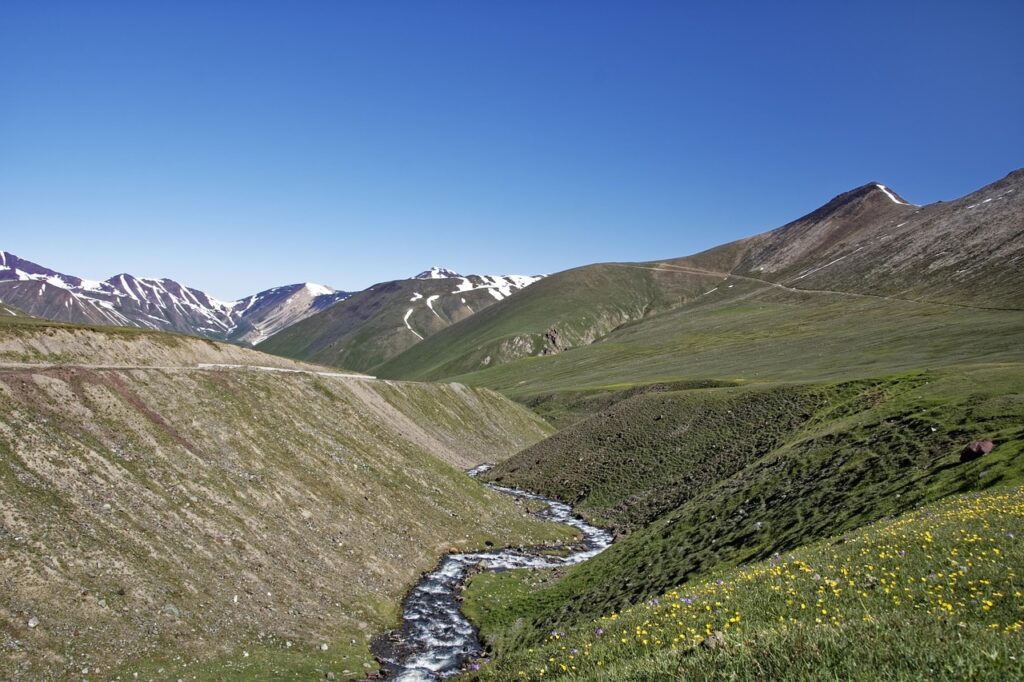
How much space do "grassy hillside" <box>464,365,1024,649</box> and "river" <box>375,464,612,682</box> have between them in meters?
3.07

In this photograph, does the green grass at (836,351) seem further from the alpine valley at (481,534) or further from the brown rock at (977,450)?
the brown rock at (977,450)

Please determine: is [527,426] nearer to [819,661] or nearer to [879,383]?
[879,383]

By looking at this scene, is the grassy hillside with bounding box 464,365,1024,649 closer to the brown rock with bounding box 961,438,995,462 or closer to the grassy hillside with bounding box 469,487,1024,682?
the brown rock with bounding box 961,438,995,462

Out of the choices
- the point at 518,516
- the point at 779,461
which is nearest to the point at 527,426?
the point at 518,516

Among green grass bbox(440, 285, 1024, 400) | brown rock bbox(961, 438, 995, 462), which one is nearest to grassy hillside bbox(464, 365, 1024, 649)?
brown rock bbox(961, 438, 995, 462)

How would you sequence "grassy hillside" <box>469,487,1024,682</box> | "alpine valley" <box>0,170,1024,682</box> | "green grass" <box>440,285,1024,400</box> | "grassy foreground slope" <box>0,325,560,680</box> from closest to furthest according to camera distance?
"grassy hillside" <box>469,487,1024,682</box>
"alpine valley" <box>0,170,1024,682</box>
"grassy foreground slope" <box>0,325,560,680</box>
"green grass" <box>440,285,1024,400</box>

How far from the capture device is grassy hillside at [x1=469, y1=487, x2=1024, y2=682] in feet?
36.2

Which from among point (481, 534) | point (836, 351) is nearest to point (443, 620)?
point (481, 534)

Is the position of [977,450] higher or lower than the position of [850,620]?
higher

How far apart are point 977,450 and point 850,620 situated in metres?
29.8

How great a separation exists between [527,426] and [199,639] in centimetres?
10304

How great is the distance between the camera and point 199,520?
41.3 m

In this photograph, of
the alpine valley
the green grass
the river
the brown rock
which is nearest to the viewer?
the alpine valley

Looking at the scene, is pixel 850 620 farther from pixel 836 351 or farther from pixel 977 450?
pixel 836 351
